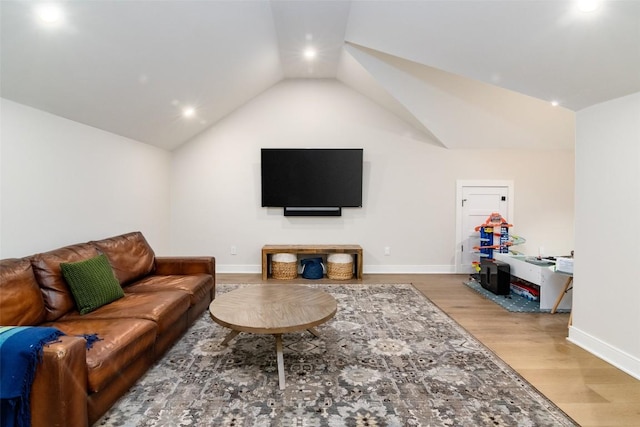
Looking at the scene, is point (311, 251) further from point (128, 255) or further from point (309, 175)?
point (128, 255)

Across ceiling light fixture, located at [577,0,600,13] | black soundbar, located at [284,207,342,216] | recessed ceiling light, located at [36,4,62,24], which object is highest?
recessed ceiling light, located at [36,4,62,24]

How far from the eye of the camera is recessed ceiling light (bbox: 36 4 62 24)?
6.23ft

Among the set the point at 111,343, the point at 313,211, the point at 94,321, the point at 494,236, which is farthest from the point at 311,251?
the point at 111,343

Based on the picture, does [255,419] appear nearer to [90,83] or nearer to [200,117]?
[90,83]

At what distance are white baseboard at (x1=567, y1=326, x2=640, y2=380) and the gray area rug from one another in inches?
32.8

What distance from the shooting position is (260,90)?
16.1 ft

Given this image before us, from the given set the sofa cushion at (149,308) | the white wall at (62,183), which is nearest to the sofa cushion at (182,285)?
the sofa cushion at (149,308)

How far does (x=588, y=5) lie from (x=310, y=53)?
10.1 feet

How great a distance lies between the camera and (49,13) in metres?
1.94

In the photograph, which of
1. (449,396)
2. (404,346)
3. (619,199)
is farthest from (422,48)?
(449,396)

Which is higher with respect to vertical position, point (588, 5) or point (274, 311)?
point (588, 5)

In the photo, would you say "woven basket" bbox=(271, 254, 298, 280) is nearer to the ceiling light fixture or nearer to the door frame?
the door frame

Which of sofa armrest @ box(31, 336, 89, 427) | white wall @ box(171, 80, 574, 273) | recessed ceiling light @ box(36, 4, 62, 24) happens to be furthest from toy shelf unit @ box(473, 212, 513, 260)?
recessed ceiling light @ box(36, 4, 62, 24)

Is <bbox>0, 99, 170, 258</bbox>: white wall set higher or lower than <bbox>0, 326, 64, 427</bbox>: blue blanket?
higher
